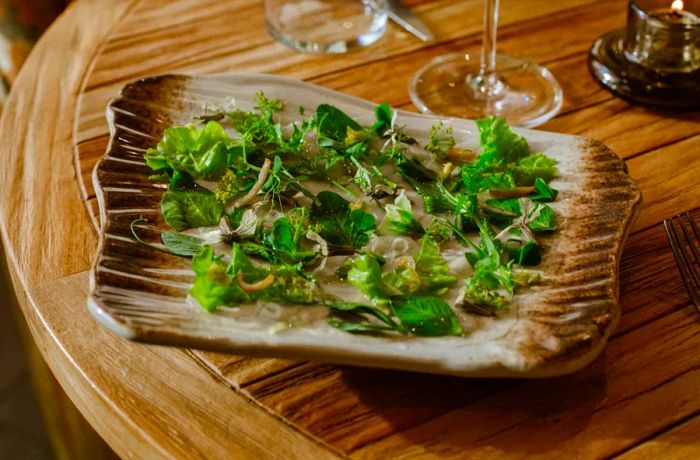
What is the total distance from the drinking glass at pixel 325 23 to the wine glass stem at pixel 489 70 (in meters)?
0.19

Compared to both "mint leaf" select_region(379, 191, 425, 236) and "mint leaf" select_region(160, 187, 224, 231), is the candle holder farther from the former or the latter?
"mint leaf" select_region(160, 187, 224, 231)

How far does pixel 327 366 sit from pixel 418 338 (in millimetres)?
107

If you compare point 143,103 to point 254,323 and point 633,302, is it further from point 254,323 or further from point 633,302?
point 633,302

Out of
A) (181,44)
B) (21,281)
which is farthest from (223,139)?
(181,44)

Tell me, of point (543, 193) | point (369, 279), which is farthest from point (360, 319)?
point (543, 193)

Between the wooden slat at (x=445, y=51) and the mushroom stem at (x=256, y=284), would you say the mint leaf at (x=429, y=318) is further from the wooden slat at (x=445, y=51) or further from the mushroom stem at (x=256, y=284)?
the wooden slat at (x=445, y=51)

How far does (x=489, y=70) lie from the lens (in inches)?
46.2

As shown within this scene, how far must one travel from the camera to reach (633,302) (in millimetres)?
803

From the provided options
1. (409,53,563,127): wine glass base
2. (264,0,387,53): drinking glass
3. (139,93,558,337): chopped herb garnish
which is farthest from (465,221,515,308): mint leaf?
(264,0,387,53): drinking glass

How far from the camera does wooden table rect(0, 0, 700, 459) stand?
67 cm

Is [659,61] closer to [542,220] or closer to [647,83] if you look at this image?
[647,83]

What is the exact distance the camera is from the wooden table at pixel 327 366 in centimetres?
67

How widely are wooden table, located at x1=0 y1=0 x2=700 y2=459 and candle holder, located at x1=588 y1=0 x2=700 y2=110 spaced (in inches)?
1.0

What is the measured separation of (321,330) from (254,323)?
2.2 inches
